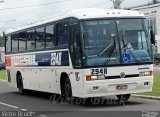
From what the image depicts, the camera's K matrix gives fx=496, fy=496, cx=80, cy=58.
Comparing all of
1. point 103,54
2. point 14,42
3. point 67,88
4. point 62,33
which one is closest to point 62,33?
point 62,33

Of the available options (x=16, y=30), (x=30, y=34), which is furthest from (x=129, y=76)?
(x=16, y=30)

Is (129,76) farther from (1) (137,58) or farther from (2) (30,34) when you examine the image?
(2) (30,34)

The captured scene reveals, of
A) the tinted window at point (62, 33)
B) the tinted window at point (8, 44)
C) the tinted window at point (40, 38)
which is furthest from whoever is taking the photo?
the tinted window at point (8, 44)

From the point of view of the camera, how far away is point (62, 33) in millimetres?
18141

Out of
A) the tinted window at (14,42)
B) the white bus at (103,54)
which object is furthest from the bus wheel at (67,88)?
the tinted window at (14,42)

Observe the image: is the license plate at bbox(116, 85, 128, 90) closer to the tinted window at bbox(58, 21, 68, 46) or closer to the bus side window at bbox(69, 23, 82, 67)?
the bus side window at bbox(69, 23, 82, 67)

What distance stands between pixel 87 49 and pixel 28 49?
7.08 meters

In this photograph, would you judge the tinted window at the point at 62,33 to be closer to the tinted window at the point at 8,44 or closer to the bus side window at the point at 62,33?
the bus side window at the point at 62,33

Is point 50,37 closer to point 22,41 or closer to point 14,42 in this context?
point 22,41

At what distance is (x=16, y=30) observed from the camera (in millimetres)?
25406

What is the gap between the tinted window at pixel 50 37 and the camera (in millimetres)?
19172

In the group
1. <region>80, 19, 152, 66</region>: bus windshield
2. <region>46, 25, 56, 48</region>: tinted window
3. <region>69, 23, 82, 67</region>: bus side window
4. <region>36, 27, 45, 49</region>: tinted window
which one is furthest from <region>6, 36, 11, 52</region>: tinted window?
<region>80, 19, 152, 66</region>: bus windshield

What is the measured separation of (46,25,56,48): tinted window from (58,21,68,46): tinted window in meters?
0.68

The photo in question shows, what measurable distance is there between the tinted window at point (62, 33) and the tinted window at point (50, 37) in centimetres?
68
